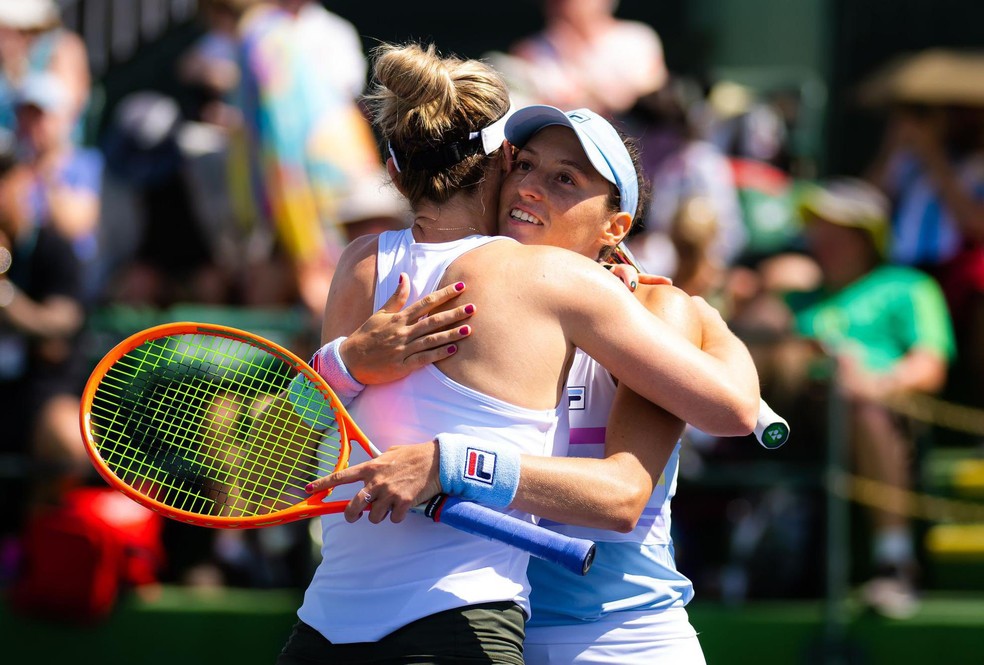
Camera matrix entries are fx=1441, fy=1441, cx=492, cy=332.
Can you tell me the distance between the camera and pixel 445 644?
2443 mm

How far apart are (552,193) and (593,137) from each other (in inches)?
5.2

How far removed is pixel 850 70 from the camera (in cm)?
873

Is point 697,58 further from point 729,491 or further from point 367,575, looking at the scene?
point 367,575

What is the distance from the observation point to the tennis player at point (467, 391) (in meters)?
2.46

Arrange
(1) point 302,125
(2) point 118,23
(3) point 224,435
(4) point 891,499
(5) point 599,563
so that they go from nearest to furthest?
1. (5) point 599,563
2. (3) point 224,435
3. (4) point 891,499
4. (1) point 302,125
5. (2) point 118,23

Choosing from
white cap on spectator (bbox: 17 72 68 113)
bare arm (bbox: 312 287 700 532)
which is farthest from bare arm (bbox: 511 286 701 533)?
white cap on spectator (bbox: 17 72 68 113)

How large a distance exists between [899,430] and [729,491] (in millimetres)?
717

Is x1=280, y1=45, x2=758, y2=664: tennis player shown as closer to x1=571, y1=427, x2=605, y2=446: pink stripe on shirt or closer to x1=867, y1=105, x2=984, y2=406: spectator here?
x1=571, y1=427, x2=605, y2=446: pink stripe on shirt

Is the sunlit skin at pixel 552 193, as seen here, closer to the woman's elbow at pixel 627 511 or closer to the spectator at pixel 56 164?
the woman's elbow at pixel 627 511

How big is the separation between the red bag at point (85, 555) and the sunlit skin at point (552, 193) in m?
3.46

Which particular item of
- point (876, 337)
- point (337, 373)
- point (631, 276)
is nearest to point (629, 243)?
point (876, 337)

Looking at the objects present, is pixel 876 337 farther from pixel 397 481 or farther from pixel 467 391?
pixel 397 481

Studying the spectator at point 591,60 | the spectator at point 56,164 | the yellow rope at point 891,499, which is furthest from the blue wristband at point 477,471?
the spectator at point 591,60

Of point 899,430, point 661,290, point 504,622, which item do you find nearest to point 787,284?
point 899,430
